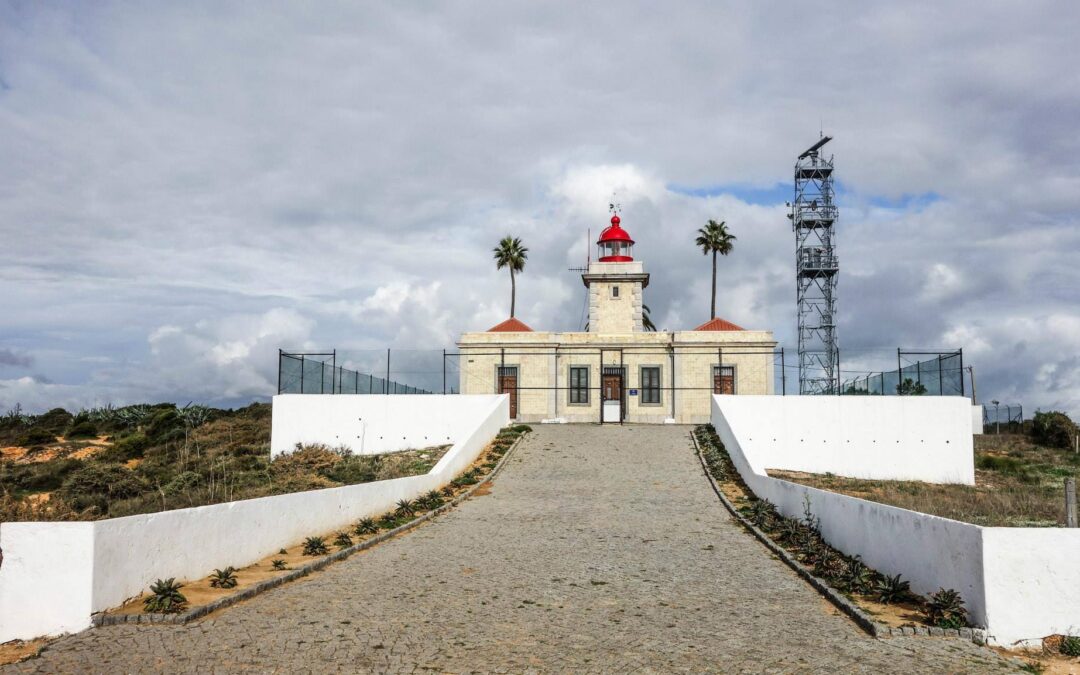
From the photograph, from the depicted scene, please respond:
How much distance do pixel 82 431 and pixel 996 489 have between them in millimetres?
38951

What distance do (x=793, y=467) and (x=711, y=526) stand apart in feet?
33.2

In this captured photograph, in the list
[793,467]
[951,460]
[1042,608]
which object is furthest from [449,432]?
[1042,608]

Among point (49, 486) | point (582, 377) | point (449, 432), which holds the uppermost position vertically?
point (582, 377)

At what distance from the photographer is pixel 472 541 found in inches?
509

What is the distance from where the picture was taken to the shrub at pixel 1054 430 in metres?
35.6

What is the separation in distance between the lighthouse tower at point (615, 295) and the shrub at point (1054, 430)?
19049 mm

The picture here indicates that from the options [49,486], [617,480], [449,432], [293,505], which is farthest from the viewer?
[49,486]

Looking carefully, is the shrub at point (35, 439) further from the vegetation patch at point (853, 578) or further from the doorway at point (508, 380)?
the vegetation patch at point (853, 578)

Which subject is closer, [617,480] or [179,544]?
[179,544]

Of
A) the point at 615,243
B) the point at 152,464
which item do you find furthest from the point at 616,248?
the point at 152,464

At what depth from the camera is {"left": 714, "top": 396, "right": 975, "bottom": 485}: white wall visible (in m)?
23.3

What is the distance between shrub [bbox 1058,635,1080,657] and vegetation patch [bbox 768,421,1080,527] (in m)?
4.38

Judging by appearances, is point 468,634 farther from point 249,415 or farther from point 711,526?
point 249,415

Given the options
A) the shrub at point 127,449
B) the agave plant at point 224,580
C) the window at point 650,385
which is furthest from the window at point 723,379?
the agave plant at point 224,580
